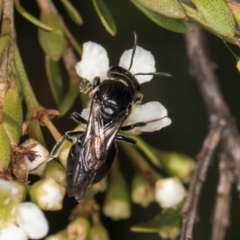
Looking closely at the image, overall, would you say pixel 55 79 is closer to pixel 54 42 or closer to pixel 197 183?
pixel 54 42

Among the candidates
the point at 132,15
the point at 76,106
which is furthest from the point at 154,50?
the point at 76,106

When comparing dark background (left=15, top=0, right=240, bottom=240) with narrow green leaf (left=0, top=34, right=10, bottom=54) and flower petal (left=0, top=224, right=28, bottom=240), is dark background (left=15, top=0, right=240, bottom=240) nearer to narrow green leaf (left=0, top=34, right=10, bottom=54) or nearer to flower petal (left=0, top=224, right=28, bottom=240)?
narrow green leaf (left=0, top=34, right=10, bottom=54)

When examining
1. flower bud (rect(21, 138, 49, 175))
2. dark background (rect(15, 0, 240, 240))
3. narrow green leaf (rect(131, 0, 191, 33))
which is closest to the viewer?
flower bud (rect(21, 138, 49, 175))

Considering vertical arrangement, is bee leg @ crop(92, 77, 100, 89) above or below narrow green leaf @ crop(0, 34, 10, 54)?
below

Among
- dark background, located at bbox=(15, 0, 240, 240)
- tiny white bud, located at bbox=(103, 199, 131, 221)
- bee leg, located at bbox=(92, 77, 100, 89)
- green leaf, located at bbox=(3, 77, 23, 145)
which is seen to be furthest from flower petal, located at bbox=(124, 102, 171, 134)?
dark background, located at bbox=(15, 0, 240, 240)

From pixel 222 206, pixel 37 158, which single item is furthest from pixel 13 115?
pixel 222 206

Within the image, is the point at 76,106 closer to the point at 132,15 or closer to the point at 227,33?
the point at 132,15

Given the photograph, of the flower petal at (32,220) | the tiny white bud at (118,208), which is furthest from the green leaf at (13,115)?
the tiny white bud at (118,208)
